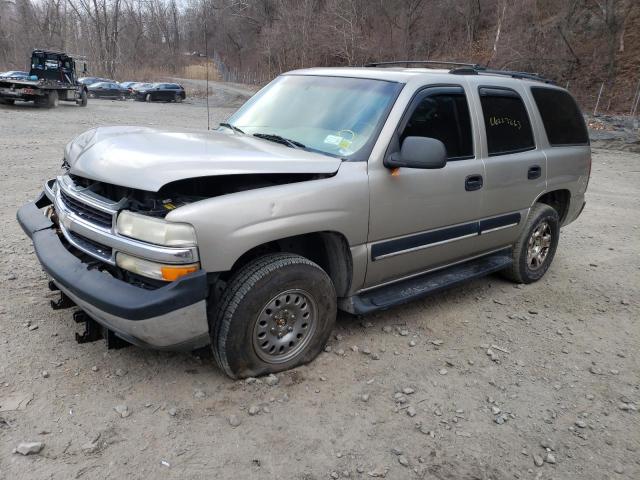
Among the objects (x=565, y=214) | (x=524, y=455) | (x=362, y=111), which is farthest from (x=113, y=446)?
(x=565, y=214)

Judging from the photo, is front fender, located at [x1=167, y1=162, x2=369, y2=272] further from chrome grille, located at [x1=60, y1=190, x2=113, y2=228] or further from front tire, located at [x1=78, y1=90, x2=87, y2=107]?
front tire, located at [x1=78, y1=90, x2=87, y2=107]

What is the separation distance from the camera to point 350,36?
126ft

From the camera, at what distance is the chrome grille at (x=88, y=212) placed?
2959 mm

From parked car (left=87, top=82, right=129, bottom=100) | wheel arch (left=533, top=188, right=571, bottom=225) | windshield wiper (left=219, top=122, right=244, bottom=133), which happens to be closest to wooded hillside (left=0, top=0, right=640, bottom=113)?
windshield wiper (left=219, top=122, right=244, bottom=133)

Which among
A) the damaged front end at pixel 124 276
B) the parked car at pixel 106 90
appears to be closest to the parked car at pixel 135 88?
the parked car at pixel 106 90

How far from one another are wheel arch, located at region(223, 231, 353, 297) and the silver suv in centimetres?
1

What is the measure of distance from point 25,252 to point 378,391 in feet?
12.1

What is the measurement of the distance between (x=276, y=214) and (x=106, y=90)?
123 feet

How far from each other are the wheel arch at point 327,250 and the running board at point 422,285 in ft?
0.53

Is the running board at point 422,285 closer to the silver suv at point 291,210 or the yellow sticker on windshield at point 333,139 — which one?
the silver suv at point 291,210

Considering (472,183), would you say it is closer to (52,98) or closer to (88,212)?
(88,212)

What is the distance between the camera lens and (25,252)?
196 inches

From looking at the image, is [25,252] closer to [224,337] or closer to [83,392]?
[83,392]

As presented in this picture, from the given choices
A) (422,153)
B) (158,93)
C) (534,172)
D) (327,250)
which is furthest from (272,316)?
(158,93)
